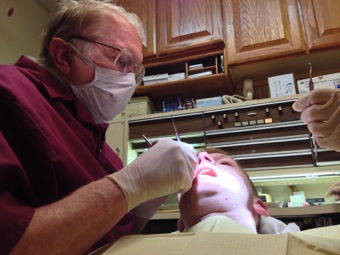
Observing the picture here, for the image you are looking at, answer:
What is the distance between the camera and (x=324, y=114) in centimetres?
89

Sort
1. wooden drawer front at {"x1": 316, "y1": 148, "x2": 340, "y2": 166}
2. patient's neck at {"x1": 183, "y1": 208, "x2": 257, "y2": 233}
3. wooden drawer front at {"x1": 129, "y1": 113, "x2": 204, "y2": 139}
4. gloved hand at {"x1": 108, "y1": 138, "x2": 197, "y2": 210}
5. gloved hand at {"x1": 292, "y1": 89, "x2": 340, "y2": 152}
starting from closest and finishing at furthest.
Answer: gloved hand at {"x1": 108, "y1": 138, "x2": 197, "y2": 210}
gloved hand at {"x1": 292, "y1": 89, "x2": 340, "y2": 152}
patient's neck at {"x1": 183, "y1": 208, "x2": 257, "y2": 233}
wooden drawer front at {"x1": 316, "y1": 148, "x2": 340, "y2": 166}
wooden drawer front at {"x1": 129, "y1": 113, "x2": 204, "y2": 139}

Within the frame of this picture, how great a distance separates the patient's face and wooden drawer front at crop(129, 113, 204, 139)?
3.60ft

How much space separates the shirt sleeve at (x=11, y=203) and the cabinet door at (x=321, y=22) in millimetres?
2009

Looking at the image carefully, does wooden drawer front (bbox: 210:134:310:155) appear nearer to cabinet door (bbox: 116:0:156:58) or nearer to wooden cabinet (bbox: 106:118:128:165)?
wooden cabinet (bbox: 106:118:128:165)

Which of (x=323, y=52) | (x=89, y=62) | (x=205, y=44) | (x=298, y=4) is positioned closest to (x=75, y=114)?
(x=89, y=62)

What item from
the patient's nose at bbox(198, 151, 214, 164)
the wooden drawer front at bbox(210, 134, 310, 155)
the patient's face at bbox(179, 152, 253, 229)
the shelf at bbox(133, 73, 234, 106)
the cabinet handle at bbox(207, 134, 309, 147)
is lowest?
the patient's face at bbox(179, 152, 253, 229)

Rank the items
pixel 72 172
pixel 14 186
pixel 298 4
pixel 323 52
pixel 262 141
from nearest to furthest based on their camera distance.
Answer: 1. pixel 14 186
2. pixel 72 172
3. pixel 262 141
4. pixel 323 52
5. pixel 298 4

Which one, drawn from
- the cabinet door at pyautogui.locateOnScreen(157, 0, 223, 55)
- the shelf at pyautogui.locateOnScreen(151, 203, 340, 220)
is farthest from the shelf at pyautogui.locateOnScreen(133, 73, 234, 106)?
the shelf at pyautogui.locateOnScreen(151, 203, 340, 220)

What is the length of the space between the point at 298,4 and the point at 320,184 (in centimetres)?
125

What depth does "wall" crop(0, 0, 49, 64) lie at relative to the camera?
2.61m

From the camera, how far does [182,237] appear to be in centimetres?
66

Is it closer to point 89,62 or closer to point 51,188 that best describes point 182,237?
point 51,188

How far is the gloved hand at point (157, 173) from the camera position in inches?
27.8

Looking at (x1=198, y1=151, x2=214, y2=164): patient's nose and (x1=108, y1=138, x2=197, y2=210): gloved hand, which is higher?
(x1=198, y1=151, x2=214, y2=164): patient's nose
